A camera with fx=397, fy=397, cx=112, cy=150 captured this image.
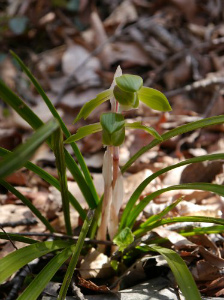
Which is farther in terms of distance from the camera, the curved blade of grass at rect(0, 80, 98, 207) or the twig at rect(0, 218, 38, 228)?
the twig at rect(0, 218, 38, 228)

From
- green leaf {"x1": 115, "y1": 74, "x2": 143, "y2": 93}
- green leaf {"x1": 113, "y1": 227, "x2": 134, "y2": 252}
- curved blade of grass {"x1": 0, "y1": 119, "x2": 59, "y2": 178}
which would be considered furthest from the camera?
green leaf {"x1": 113, "y1": 227, "x2": 134, "y2": 252}

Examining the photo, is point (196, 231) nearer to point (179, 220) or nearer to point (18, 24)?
point (179, 220)

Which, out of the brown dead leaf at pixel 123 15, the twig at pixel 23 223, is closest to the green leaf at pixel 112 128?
the twig at pixel 23 223

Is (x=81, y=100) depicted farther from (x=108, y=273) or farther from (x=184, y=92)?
(x=108, y=273)

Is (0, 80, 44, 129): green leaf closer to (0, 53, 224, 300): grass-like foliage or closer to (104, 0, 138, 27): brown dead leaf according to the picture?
(0, 53, 224, 300): grass-like foliage

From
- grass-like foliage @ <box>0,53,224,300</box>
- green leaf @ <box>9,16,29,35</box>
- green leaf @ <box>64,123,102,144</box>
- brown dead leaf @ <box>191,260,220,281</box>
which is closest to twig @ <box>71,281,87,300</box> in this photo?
grass-like foliage @ <box>0,53,224,300</box>
